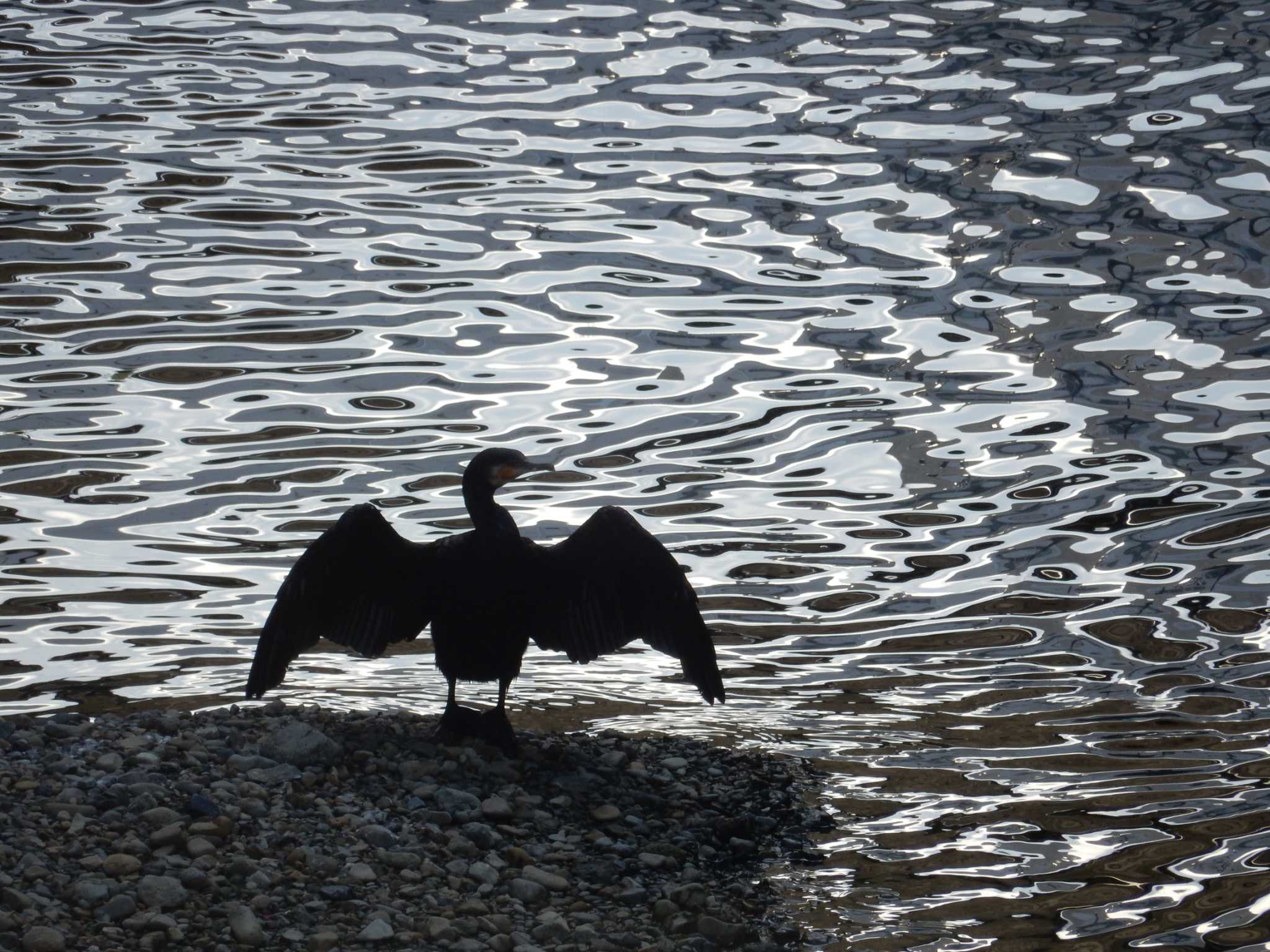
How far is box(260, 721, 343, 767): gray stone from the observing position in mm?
5980

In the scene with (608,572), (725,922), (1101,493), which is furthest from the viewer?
(1101,493)

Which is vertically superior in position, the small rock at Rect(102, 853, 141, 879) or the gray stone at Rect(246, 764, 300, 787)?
the small rock at Rect(102, 853, 141, 879)

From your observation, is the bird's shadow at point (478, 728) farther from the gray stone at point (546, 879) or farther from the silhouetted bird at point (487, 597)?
the gray stone at point (546, 879)

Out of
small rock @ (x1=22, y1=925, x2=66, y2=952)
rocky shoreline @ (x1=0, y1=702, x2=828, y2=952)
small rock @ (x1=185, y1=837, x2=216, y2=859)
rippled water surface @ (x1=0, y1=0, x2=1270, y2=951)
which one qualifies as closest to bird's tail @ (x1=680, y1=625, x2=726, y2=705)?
rocky shoreline @ (x1=0, y1=702, x2=828, y2=952)

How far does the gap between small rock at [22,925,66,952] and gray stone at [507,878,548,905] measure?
56.1 inches

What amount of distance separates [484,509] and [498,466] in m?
0.18

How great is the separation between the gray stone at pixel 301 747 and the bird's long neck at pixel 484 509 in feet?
3.29

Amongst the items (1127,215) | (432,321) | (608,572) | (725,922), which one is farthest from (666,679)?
(1127,215)

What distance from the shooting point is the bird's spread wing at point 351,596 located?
20.3 ft

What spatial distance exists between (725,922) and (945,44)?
42.8 feet

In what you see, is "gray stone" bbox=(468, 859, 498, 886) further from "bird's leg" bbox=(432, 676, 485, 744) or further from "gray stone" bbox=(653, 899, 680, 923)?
"bird's leg" bbox=(432, 676, 485, 744)

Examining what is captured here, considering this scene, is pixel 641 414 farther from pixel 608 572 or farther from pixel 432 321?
pixel 608 572

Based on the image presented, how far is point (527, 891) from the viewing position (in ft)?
17.3

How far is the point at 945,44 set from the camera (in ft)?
54.2
